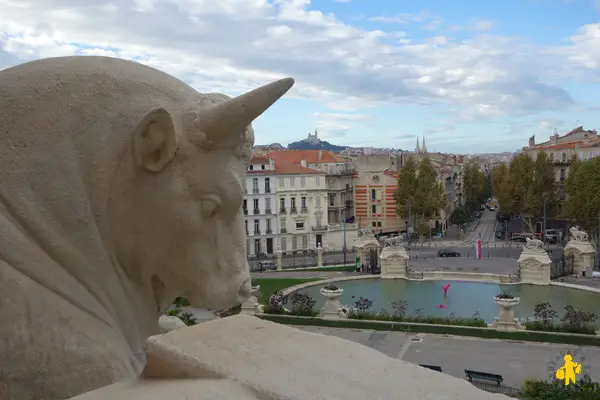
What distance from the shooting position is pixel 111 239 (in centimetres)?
269

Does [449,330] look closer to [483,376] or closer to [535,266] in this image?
[483,376]

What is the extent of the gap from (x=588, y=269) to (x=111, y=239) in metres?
34.6

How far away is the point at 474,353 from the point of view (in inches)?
763

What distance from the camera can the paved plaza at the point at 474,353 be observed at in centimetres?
1752

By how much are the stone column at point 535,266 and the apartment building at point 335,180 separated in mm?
26206

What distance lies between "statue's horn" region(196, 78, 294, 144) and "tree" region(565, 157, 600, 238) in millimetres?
42561

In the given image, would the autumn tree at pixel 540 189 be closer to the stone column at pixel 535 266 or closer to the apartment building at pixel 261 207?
the stone column at pixel 535 266

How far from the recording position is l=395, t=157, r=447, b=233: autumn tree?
49.6 m

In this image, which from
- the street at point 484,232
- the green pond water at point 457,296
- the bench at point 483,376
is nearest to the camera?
the bench at point 483,376

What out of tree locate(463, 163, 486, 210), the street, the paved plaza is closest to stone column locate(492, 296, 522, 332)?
the paved plaza

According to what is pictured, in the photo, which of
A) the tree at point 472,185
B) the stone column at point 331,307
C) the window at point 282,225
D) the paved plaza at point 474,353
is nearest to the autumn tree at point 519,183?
the window at point 282,225

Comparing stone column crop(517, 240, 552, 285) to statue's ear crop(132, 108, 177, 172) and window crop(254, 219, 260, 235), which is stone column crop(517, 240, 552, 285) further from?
statue's ear crop(132, 108, 177, 172)

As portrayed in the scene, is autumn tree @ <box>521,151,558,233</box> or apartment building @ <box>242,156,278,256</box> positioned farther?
autumn tree @ <box>521,151,558,233</box>

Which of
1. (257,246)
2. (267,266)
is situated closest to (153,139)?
(267,266)
